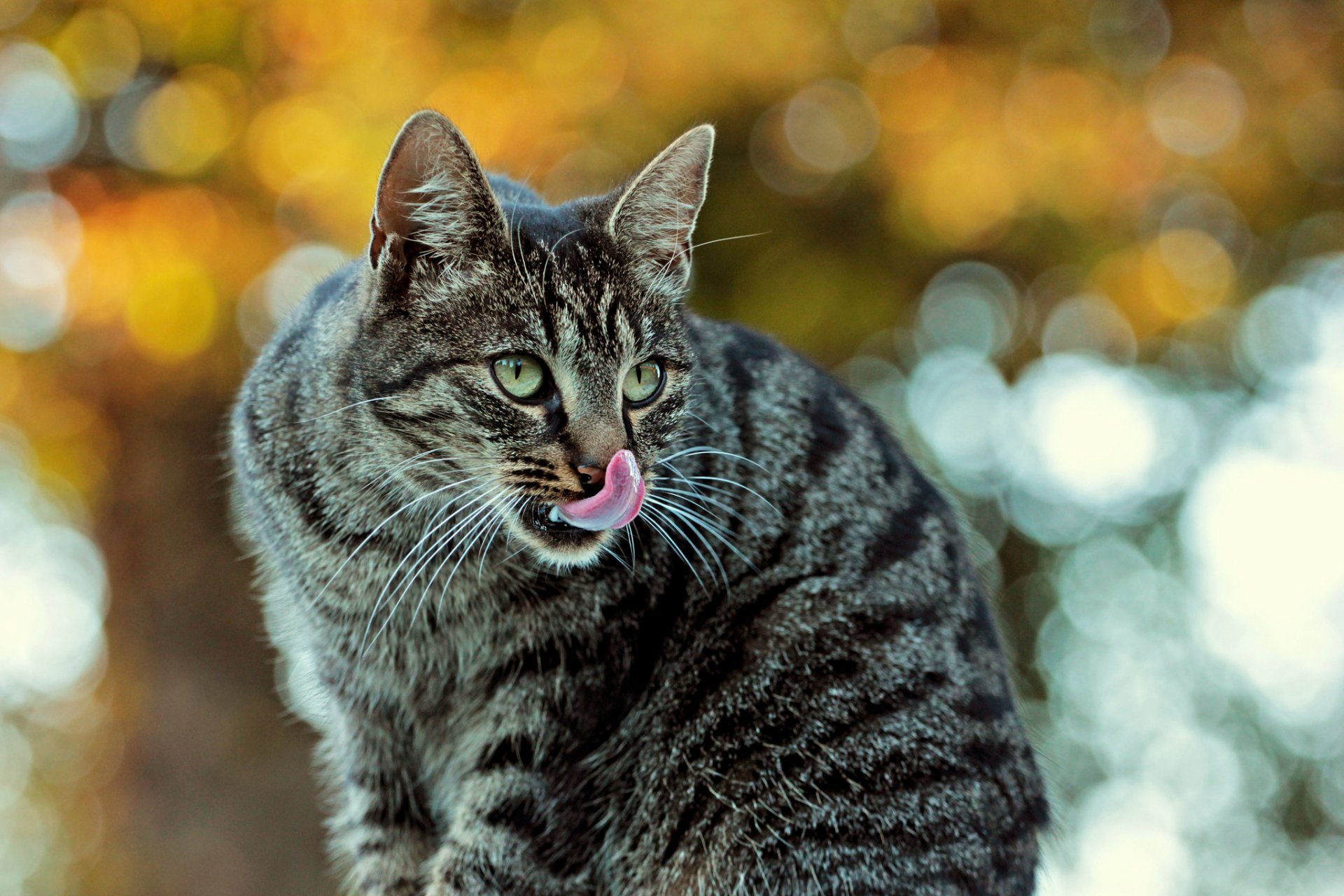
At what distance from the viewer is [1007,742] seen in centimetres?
252

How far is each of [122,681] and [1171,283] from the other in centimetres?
572

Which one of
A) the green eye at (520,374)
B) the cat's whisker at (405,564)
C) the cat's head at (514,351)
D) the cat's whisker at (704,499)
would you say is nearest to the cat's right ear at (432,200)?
the cat's head at (514,351)

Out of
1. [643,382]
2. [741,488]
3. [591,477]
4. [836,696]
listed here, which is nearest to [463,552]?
[591,477]

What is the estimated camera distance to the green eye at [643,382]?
246 centimetres

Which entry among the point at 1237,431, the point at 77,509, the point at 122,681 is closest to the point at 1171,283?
the point at 1237,431

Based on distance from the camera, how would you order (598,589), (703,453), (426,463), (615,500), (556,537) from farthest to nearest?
(703,453), (598,589), (426,463), (556,537), (615,500)

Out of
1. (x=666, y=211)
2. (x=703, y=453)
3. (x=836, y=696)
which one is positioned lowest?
(x=836, y=696)

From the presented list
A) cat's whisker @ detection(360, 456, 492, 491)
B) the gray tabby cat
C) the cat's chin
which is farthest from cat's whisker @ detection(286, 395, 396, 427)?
the cat's chin

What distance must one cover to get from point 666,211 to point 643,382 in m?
0.41

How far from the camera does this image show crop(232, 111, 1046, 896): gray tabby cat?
2322 mm

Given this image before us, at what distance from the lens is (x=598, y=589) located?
2.50 m

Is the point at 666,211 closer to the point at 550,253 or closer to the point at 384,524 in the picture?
the point at 550,253

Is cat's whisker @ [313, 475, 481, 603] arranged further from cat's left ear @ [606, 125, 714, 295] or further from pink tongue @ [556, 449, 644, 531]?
cat's left ear @ [606, 125, 714, 295]

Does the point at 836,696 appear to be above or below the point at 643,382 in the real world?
below
